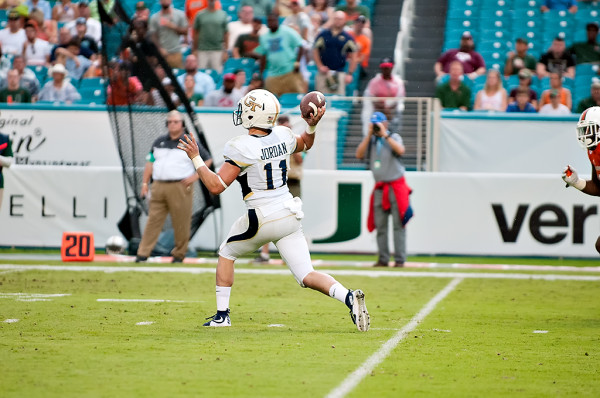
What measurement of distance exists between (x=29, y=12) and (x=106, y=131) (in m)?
6.27

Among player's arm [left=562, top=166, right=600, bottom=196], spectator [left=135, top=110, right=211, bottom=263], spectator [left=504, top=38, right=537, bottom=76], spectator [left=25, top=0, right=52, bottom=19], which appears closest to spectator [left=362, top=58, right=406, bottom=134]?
spectator [left=504, top=38, right=537, bottom=76]

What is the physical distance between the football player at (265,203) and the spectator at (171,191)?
236 inches

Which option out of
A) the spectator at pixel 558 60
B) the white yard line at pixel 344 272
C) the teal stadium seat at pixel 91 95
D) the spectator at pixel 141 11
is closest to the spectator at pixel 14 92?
the teal stadium seat at pixel 91 95

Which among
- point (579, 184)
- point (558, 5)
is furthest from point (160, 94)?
point (558, 5)

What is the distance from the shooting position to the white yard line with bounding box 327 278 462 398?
5955mm

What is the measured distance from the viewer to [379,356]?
7.15 metres

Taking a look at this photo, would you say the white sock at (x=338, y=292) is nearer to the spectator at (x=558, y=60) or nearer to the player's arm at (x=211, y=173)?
the player's arm at (x=211, y=173)

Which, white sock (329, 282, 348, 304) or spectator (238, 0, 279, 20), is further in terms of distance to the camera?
spectator (238, 0, 279, 20)

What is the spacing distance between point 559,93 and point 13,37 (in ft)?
35.9

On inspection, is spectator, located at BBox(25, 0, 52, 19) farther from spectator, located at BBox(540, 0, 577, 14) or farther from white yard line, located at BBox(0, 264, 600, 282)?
spectator, located at BBox(540, 0, 577, 14)

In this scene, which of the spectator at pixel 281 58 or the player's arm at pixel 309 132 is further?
the spectator at pixel 281 58

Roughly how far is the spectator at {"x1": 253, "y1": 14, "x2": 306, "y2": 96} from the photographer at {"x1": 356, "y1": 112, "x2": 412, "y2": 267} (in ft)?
13.0

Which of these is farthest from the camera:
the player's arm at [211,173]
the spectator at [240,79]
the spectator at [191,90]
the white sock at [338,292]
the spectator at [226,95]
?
the spectator at [191,90]

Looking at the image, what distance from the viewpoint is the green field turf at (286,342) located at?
6102mm
